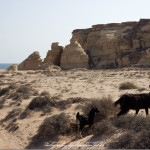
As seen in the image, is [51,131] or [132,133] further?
[51,131]

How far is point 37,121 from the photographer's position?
7.94 meters

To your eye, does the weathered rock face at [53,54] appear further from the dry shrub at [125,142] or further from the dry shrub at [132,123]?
the dry shrub at [125,142]

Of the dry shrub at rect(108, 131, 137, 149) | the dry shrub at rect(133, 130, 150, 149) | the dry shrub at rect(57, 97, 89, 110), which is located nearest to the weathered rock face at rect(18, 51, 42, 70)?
the dry shrub at rect(57, 97, 89, 110)

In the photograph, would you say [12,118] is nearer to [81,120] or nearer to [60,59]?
[81,120]

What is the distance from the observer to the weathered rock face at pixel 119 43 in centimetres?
4380

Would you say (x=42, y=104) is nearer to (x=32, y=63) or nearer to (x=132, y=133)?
(x=132, y=133)

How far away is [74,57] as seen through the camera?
44531 millimetres

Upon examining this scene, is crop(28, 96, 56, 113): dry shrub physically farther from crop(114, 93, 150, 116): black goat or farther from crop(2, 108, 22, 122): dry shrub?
crop(114, 93, 150, 116): black goat

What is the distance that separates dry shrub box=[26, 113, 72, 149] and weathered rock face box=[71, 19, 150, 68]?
35869mm

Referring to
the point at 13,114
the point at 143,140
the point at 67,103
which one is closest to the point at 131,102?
the point at 143,140

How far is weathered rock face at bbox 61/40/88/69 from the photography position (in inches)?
1746

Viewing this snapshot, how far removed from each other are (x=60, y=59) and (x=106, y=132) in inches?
1687

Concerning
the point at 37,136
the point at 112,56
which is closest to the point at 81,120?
the point at 37,136

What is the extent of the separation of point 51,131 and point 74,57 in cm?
3834
